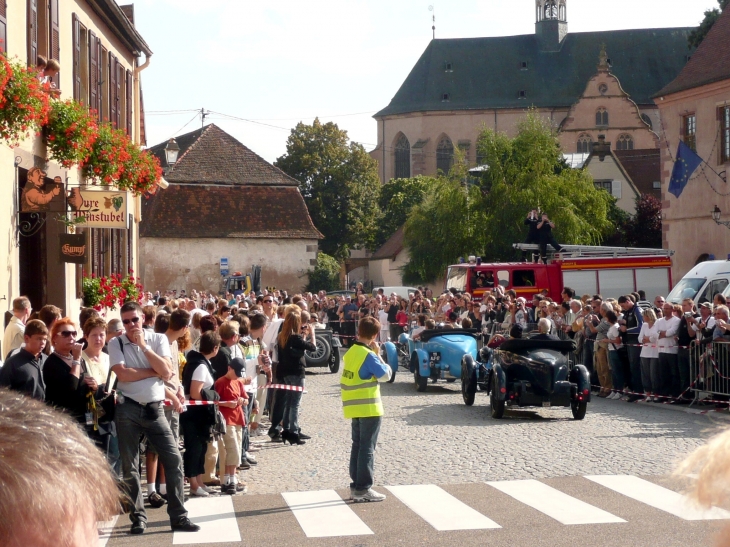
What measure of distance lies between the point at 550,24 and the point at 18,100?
85002 mm

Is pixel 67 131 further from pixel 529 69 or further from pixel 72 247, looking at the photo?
pixel 529 69

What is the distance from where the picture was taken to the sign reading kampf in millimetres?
16156

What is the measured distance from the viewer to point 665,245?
144 feet

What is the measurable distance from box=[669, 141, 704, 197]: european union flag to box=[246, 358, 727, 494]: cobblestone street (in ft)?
65.1

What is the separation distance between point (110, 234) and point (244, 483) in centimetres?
1242

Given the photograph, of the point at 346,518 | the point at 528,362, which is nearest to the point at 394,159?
the point at 528,362

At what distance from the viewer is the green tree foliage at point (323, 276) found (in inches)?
2276

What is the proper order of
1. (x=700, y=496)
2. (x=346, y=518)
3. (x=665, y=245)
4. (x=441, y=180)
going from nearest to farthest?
(x=700, y=496) < (x=346, y=518) < (x=665, y=245) < (x=441, y=180)

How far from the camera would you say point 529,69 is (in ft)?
303

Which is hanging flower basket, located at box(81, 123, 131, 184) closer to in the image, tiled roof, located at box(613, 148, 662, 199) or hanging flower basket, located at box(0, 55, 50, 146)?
hanging flower basket, located at box(0, 55, 50, 146)

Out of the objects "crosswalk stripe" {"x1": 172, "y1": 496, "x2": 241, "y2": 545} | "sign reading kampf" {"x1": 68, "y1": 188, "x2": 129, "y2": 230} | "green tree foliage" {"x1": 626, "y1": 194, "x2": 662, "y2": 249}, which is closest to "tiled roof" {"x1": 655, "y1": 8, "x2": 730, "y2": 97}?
"green tree foliage" {"x1": 626, "y1": 194, "x2": 662, "y2": 249}

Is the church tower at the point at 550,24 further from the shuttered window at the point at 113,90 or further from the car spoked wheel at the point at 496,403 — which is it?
the car spoked wheel at the point at 496,403

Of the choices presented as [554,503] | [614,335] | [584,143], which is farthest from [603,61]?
[554,503]

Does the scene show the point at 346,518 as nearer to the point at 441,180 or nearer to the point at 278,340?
the point at 278,340
